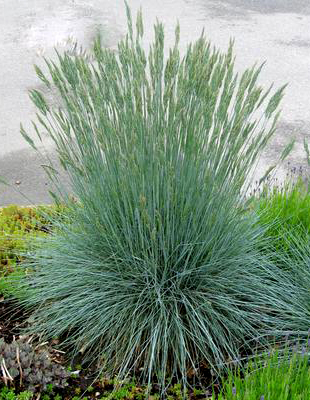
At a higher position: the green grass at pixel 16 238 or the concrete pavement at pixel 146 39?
the green grass at pixel 16 238

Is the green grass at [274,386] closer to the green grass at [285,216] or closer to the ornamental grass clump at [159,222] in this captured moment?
the ornamental grass clump at [159,222]

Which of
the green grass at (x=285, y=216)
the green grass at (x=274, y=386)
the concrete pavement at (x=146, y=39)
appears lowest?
the concrete pavement at (x=146, y=39)

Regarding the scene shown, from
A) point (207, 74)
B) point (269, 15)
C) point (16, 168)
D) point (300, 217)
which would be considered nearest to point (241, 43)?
point (269, 15)

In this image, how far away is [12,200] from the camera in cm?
493

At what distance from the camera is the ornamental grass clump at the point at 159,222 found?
2.59 m

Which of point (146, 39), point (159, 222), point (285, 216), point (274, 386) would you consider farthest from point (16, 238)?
point (146, 39)

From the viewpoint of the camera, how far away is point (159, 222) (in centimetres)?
256

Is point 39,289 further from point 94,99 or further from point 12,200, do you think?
point 12,200

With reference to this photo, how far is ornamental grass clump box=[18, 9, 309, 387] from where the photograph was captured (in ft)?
8.51

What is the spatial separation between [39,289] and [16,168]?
2.60 m

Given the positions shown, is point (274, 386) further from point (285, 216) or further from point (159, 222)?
point (285, 216)

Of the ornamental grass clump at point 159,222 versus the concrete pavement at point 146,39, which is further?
the concrete pavement at point 146,39

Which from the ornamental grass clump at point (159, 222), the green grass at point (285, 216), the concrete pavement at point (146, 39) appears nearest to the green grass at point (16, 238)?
the ornamental grass clump at point (159, 222)

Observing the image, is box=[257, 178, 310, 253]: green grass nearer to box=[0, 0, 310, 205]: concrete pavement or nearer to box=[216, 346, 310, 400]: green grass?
box=[216, 346, 310, 400]: green grass
